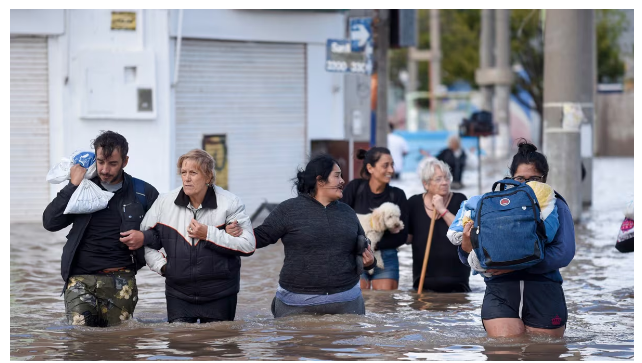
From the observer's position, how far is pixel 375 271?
404 inches

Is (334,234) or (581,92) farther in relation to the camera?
(581,92)

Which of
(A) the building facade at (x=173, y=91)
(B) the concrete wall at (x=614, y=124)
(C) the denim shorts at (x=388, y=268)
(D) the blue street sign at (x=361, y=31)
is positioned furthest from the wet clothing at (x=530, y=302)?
(B) the concrete wall at (x=614, y=124)

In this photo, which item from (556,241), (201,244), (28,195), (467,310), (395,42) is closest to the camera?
(556,241)

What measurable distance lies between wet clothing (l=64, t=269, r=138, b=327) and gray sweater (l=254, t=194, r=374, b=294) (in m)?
1.00

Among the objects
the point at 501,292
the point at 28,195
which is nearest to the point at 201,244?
the point at 501,292

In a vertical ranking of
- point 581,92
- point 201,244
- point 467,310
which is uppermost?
point 581,92

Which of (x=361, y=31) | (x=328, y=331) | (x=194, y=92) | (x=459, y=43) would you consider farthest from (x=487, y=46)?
(x=328, y=331)

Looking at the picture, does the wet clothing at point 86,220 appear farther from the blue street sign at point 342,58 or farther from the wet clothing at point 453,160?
the wet clothing at point 453,160

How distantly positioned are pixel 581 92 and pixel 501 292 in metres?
11.4

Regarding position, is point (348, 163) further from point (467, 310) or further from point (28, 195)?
point (467, 310)

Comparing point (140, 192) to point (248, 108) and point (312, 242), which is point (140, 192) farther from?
point (248, 108)

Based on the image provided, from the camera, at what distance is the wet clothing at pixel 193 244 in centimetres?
779

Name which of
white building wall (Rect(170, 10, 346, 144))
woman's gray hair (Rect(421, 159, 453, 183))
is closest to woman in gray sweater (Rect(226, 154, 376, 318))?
woman's gray hair (Rect(421, 159, 453, 183))

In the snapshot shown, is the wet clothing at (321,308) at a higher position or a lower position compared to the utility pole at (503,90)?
lower
